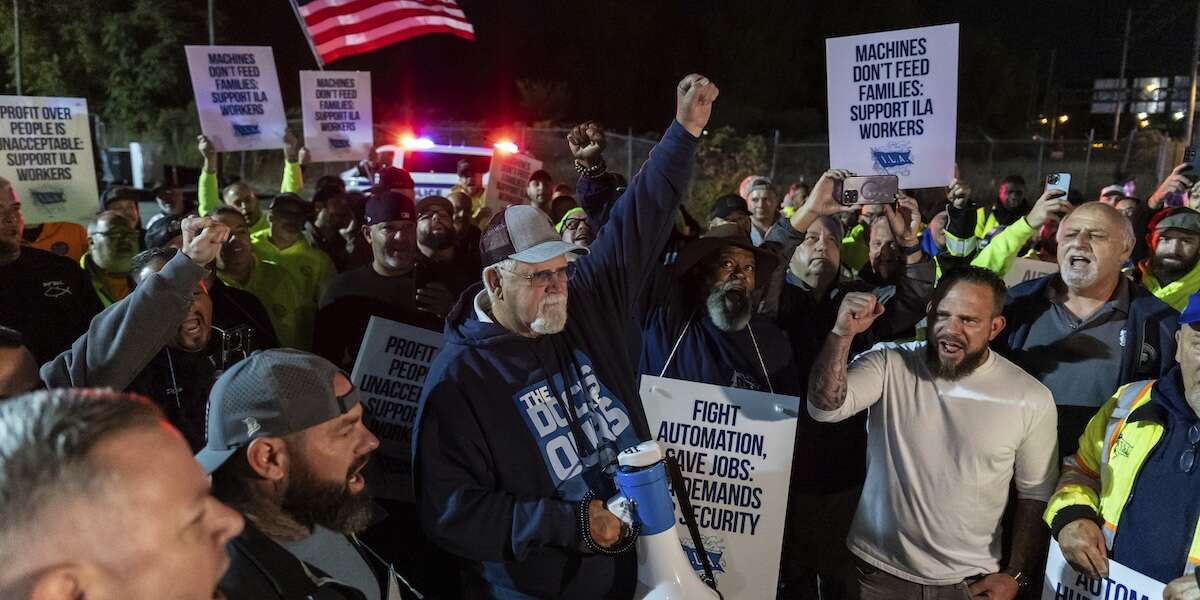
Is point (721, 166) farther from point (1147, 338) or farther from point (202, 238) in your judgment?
point (202, 238)

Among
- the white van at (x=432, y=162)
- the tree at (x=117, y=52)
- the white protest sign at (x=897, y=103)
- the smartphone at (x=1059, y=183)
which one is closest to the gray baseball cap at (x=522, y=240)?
the white protest sign at (x=897, y=103)

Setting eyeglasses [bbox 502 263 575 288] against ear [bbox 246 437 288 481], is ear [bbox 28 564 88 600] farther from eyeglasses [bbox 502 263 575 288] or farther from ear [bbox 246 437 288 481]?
eyeglasses [bbox 502 263 575 288]

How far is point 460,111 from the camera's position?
137ft

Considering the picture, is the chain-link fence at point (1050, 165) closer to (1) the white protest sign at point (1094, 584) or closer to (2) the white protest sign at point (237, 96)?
(2) the white protest sign at point (237, 96)

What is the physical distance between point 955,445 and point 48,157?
6.03m

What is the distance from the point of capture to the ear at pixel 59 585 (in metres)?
1.15

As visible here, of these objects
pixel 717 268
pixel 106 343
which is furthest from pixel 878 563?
pixel 106 343

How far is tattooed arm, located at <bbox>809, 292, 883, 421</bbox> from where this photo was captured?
3.18 metres

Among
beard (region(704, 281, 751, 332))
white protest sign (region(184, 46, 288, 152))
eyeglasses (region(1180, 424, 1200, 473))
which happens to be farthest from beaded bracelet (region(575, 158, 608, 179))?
white protest sign (region(184, 46, 288, 152))

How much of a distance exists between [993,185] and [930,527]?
21.4 metres

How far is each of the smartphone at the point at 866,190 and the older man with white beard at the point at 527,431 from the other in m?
1.45

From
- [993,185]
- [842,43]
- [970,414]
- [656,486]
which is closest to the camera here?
[656,486]

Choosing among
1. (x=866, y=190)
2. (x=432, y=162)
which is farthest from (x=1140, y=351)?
(x=432, y=162)

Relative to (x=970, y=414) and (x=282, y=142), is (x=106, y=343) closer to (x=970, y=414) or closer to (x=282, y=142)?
(x=970, y=414)
